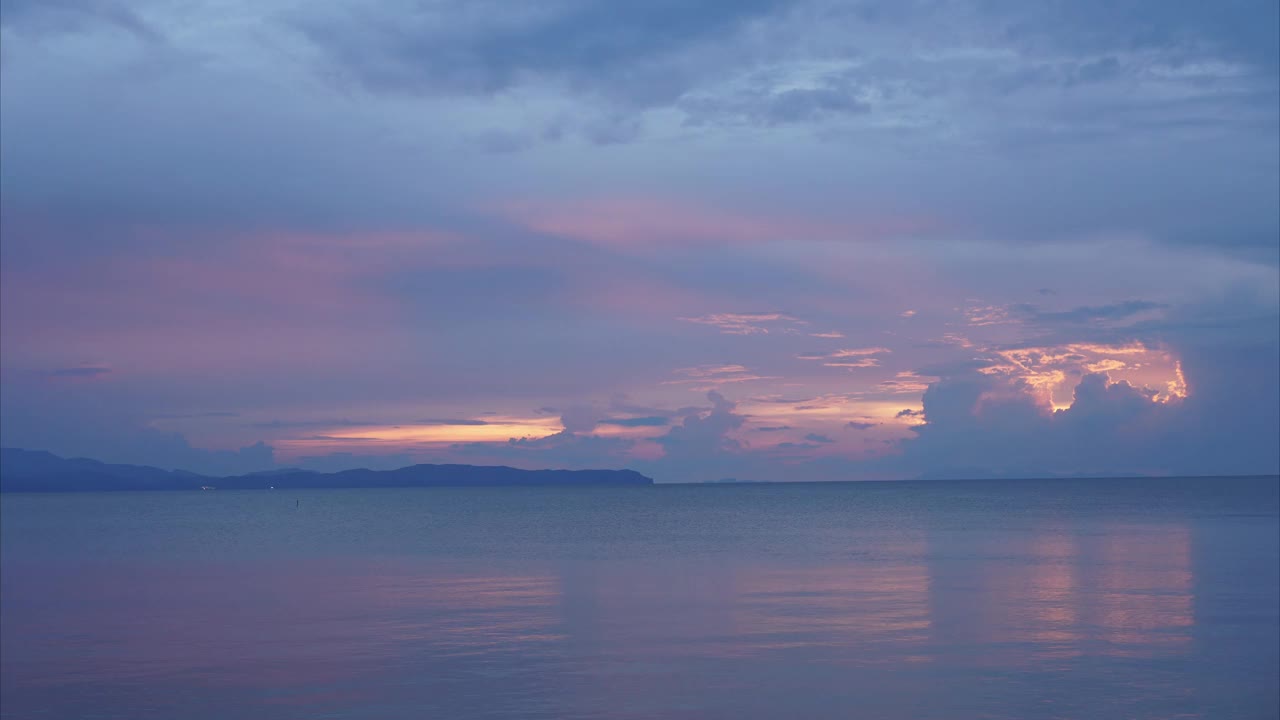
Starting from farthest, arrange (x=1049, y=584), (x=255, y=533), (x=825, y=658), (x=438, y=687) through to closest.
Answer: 1. (x=255, y=533)
2. (x=1049, y=584)
3. (x=825, y=658)
4. (x=438, y=687)

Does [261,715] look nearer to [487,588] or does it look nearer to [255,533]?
[487,588]

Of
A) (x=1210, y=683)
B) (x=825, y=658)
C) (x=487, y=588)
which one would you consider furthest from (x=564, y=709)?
(x=487, y=588)

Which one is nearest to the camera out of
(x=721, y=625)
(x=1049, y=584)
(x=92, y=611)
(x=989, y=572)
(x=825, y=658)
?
(x=825, y=658)

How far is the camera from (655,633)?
3080 centimetres

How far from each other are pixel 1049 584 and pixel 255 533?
71447mm

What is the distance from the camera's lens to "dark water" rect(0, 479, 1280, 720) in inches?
873

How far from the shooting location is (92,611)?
122ft

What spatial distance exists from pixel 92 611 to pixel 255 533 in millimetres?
60119

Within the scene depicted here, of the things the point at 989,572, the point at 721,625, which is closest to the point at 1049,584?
the point at 989,572

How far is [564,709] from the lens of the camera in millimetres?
21422

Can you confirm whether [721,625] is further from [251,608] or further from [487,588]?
[251,608]

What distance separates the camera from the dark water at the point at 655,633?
22.2 m

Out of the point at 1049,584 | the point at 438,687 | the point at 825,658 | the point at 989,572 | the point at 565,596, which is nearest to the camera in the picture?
the point at 438,687

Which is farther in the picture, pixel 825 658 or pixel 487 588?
pixel 487 588
